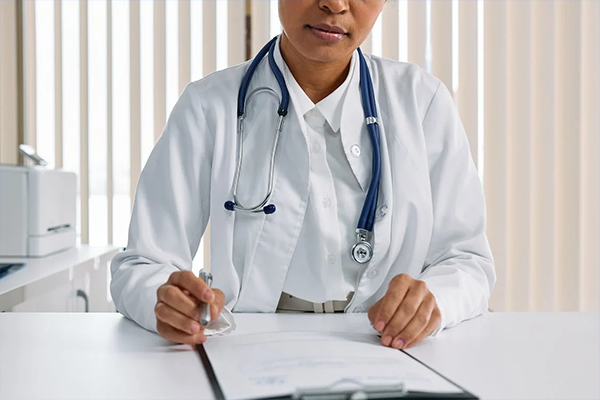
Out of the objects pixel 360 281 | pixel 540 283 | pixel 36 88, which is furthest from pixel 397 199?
pixel 36 88

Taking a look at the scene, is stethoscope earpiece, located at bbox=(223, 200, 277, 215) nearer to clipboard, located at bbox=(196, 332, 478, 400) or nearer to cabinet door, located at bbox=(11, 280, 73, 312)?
clipboard, located at bbox=(196, 332, 478, 400)

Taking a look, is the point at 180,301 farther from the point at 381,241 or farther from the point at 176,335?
the point at 381,241

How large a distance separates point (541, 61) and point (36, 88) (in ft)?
7.53

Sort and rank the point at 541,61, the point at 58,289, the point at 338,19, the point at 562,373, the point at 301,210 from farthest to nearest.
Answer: the point at 541,61
the point at 58,289
the point at 301,210
the point at 338,19
the point at 562,373

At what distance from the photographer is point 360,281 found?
1305mm

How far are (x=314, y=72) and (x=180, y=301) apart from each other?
2.13ft

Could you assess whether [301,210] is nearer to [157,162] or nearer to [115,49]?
[157,162]

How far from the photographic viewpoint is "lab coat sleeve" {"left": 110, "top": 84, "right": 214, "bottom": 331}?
1189 millimetres

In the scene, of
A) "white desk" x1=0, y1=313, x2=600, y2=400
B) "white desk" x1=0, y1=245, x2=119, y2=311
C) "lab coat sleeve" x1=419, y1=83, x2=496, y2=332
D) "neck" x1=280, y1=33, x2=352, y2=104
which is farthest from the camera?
"white desk" x1=0, y1=245, x2=119, y2=311

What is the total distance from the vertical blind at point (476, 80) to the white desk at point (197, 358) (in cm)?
193

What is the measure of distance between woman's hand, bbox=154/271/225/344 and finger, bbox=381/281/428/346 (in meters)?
0.24

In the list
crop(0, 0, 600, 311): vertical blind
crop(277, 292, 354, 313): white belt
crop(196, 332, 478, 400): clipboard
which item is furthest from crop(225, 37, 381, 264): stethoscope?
crop(0, 0, 600, 311): vertical blind

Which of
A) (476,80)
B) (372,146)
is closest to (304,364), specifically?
(372,146)

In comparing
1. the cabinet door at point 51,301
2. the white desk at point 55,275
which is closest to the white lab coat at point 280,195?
the white desk at point 55,275
